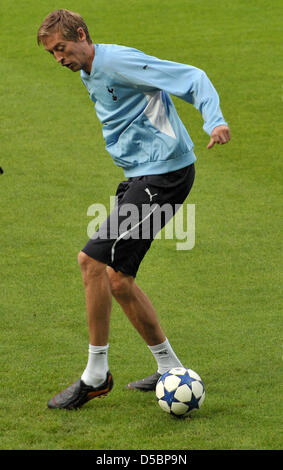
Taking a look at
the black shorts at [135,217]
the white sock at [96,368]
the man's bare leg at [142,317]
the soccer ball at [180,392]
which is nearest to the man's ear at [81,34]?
the black shorts at [135,217]

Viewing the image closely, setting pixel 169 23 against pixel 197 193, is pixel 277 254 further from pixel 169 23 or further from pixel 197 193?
pixel 169 23

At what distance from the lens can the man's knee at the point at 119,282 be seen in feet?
18.0

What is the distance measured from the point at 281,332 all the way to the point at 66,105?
779 cm

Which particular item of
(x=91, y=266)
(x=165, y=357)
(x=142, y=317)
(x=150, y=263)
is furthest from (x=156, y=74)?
(x=150, y=263)

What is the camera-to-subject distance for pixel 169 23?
1734 cm

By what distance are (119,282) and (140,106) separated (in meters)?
1.13

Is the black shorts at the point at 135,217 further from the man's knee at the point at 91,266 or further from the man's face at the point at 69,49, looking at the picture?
the man's face at the point at 69,49

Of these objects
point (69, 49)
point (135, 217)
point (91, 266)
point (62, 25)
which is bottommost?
point (91, 266)

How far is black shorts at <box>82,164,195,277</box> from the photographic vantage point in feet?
17.3

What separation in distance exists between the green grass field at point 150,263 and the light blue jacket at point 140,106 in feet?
4.94

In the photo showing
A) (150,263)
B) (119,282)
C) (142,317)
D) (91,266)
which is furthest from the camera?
(150,263)

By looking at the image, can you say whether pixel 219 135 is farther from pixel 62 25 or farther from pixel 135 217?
pixel 62 25

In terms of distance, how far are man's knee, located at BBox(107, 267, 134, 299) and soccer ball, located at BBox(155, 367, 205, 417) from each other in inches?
23.8

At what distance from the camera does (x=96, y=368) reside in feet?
17.7
